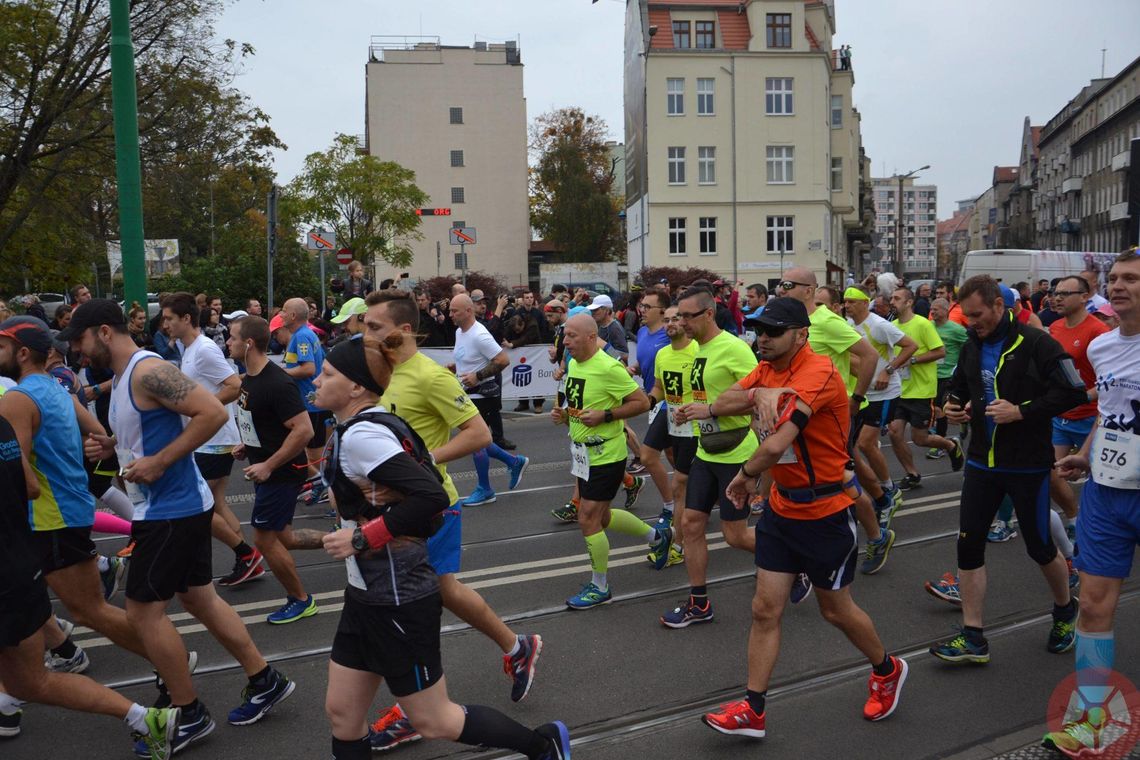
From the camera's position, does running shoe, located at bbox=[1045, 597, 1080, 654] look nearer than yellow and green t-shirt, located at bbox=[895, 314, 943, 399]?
Yes

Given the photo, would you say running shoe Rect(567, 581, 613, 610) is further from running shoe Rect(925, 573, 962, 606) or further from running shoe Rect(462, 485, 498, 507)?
running shoe Rect(462, 485, 498, 507)

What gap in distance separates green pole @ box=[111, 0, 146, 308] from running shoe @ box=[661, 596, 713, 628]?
362 inches

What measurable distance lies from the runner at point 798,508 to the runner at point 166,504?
235 cm

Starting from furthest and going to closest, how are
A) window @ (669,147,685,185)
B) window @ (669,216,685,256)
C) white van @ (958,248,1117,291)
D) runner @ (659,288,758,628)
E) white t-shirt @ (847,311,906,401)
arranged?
1. window @ (669,216,685,256)
2. window @ (669,147,685,185)
3. white van @ (958,248,1117,291)
4. white t-shirt @ (847,311,906,401)
5. runner @ (659,288,758,628)

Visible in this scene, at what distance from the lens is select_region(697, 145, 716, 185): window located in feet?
165

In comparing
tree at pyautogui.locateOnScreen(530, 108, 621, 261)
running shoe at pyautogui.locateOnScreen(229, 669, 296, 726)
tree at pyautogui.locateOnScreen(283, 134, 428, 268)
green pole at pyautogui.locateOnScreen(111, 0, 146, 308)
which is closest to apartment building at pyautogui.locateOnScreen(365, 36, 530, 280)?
tree at pyautogui.locateOnScreen(530, 108, 621, 261)

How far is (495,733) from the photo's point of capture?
3.55 metres

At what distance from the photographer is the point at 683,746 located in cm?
429

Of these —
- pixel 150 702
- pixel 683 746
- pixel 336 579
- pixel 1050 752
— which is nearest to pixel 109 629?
pixel 150 702

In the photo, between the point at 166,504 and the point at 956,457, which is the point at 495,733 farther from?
the point at 956,457

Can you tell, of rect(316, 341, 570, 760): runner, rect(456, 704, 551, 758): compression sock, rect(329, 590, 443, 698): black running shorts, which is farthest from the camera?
rect(456, 704, 551, 758): compression sock

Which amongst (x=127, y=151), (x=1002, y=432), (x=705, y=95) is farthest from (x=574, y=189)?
(x=1002, y=432)

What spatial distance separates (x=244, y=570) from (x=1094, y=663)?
5.43 m

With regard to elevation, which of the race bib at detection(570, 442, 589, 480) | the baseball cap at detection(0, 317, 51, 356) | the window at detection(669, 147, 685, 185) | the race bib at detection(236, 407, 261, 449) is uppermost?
the window at detection(669, 147, 685, 185)
